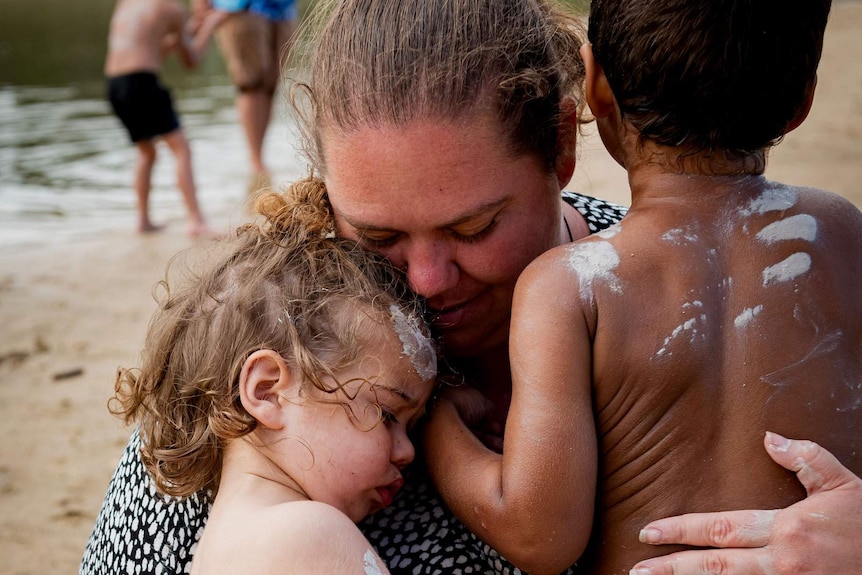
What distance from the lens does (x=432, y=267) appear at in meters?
1.88

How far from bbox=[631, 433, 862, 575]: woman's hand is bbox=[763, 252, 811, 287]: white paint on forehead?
0.26 meters

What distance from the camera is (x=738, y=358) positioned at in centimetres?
161

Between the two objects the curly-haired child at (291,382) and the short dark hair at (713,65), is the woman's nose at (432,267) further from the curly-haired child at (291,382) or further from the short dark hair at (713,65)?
the short dark hair at (713,65)

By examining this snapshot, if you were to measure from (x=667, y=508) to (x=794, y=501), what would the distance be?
0.69 feet

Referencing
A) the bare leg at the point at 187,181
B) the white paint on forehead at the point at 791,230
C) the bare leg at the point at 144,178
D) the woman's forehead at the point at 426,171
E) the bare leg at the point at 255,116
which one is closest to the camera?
the white paint on forehead at the point at 791,230

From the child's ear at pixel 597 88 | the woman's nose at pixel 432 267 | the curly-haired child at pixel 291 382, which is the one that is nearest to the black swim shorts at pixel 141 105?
the curly-haired child at pixel 291 382

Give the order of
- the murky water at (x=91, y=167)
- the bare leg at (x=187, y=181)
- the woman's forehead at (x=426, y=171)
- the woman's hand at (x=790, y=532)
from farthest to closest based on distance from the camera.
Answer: the murky water at (x=91, y=167) < the bare leg at (x=187, y=181) < the woman's forehead at (x=426, y=171) < the woman's hand at (x=790, y=532)

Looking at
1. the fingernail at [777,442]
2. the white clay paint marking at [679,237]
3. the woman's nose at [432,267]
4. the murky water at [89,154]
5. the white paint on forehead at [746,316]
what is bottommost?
the murky water at [89,154]

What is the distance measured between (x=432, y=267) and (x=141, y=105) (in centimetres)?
577

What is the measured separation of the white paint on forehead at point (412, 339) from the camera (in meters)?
1.91

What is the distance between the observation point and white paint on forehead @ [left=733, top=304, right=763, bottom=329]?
5.29 ft

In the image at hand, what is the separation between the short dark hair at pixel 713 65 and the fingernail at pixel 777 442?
1.59 ft

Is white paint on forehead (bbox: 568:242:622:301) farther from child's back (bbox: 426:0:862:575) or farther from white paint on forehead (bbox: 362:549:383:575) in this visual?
white paint on forehead (bbox: 362:549:383:575)

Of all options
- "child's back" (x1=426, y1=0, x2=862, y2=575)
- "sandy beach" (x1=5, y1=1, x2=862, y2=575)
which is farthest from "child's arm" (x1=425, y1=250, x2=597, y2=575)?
"sandy beach" (x1=5, y1=1, x2=862, y2=575)
